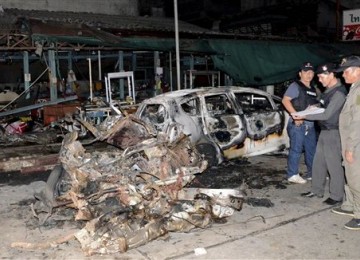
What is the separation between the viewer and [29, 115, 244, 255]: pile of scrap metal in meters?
4.66

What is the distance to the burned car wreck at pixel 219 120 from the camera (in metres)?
7.70

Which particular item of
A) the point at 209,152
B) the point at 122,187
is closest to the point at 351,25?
the point at 209,152

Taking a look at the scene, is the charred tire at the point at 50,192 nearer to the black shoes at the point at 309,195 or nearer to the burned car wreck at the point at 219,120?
the burned car wreck at the point at 219,120

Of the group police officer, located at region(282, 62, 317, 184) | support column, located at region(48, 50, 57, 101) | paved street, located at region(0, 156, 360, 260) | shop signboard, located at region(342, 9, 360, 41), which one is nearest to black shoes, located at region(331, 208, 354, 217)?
paved street, located at region(0, 156, 360, 260)

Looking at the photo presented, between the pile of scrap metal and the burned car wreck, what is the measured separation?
1.21 metres

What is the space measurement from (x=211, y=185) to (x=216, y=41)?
20.3ft

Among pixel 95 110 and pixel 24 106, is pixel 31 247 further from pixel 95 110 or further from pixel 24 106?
pixel 24 106

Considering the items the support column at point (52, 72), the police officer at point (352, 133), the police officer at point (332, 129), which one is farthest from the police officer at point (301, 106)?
the support column at point (52, 72)

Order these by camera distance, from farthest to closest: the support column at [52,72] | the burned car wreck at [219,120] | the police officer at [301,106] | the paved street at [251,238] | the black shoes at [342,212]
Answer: the support column at [52,72]
the burned car wreck at [219,120]
the police officer at [301,106]
the black shoes at [342,212]
the paved street at [251,238]

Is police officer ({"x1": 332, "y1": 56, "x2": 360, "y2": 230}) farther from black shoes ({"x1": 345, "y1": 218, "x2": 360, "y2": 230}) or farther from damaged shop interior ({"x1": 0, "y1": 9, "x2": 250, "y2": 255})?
damaged shop interior ({"x1": 0, "y1": 9, "x2": 250, "y2": 255})

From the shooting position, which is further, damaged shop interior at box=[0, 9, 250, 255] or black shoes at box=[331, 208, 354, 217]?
black shoes at box=[331, 208, 354, 217]

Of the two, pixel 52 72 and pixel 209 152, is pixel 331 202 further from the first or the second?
pixel 52 72

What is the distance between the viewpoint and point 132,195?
5137 mm

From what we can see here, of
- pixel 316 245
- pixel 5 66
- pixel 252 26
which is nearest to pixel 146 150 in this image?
pixel 316 245
